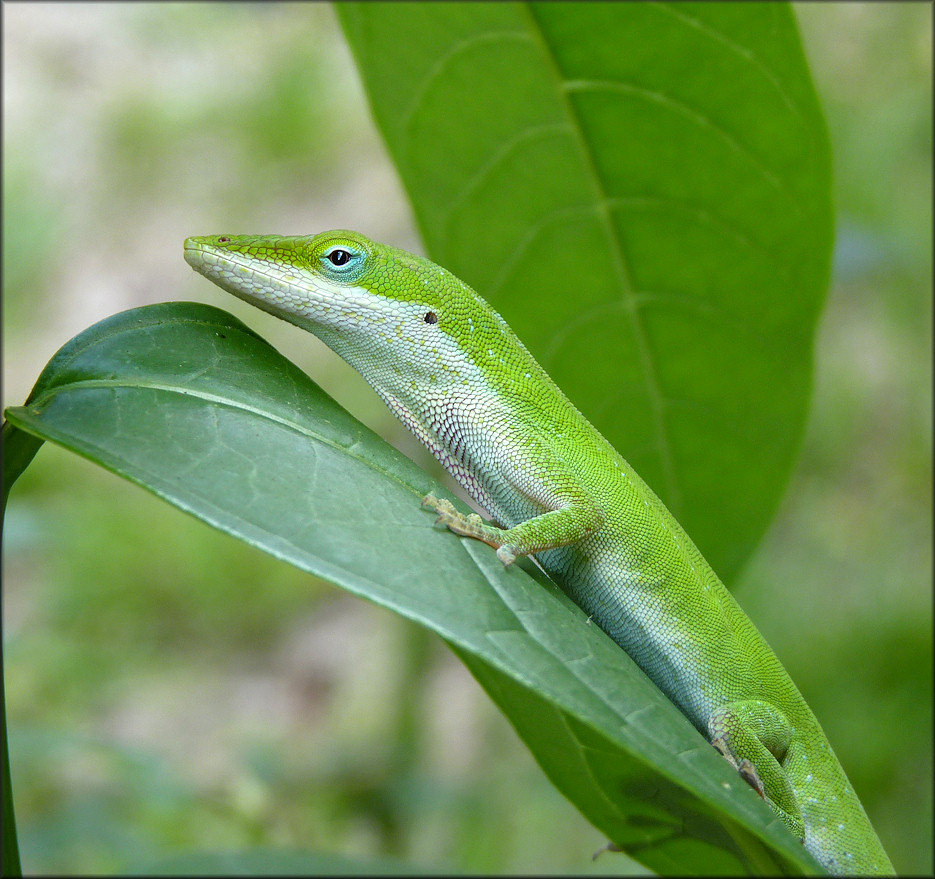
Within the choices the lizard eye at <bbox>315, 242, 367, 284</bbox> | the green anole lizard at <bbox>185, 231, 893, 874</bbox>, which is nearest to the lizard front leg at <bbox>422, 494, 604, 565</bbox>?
the green anole lizard at <bbox>185, 231, 893, 874</bbox>

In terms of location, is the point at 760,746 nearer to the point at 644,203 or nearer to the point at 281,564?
the point at 644,203

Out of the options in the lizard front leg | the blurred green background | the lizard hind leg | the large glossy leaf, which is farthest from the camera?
the blurred green background

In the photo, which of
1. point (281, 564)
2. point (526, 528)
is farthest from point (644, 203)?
point (281, 564)

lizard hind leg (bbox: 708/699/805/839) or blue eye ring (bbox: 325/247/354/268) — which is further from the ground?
blue eye ring (bbox: 325/247/354/268)

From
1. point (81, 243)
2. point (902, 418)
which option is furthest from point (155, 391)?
point (81, 243)

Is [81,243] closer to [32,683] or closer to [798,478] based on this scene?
[32,683]

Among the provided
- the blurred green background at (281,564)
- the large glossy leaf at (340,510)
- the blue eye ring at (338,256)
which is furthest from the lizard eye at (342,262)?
the blurred green background at (281,564)

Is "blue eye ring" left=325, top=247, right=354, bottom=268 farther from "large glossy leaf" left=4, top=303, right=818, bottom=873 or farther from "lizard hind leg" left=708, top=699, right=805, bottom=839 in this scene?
"lizard hind leg" left=708, top=699, right=805, bottom=839
